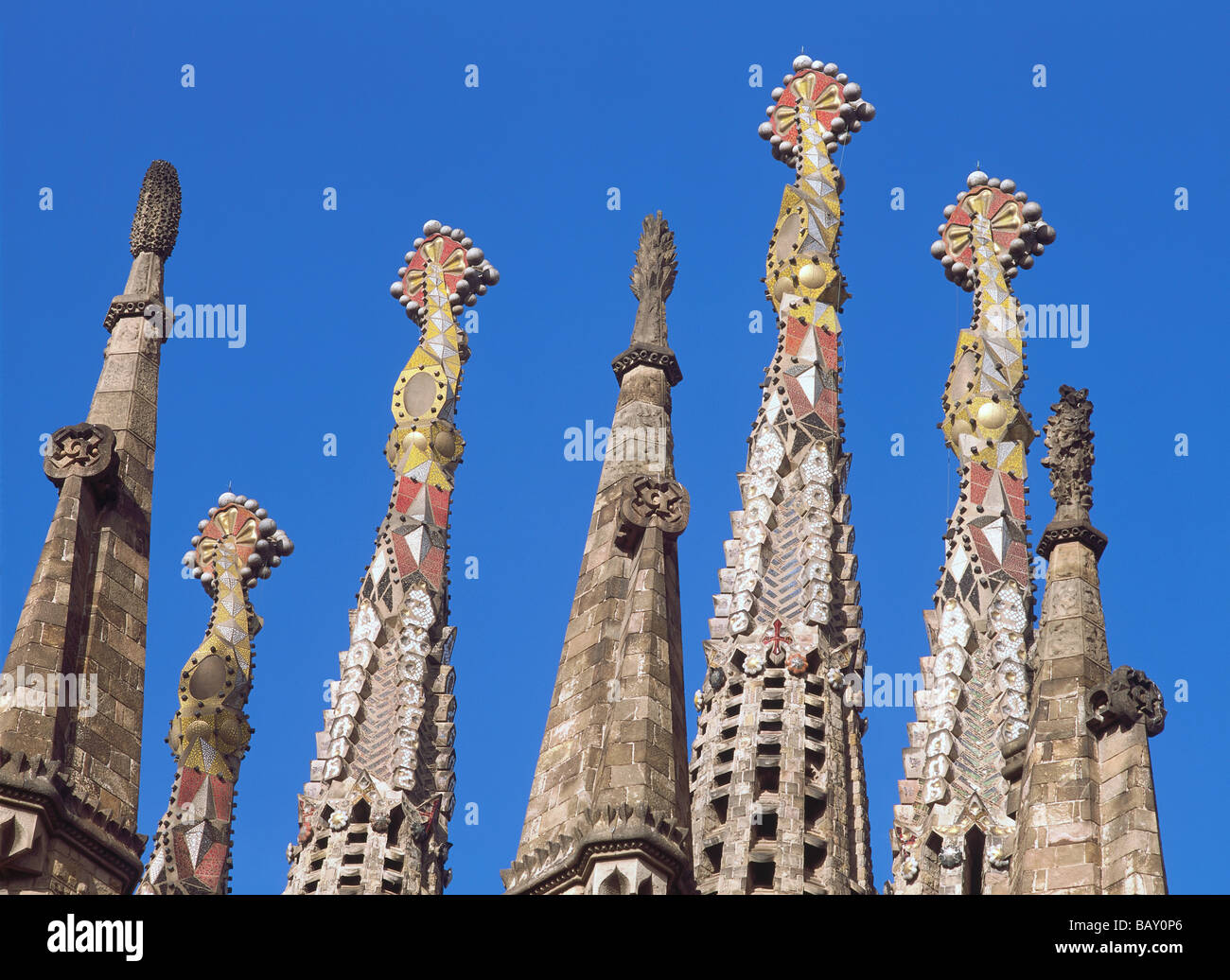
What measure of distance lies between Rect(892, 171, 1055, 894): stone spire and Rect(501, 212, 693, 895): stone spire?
8.96 meters

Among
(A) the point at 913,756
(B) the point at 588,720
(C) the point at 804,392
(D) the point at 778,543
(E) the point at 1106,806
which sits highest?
(C) the point at 804,392

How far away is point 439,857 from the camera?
4538 cm

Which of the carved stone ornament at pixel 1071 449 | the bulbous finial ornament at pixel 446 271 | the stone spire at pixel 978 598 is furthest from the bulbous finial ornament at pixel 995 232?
the carved stone ornament at pixel 1071 449

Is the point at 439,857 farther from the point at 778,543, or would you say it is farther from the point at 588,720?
the point at 588,720

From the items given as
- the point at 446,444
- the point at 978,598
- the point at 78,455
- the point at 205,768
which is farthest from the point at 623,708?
the point at 446,444

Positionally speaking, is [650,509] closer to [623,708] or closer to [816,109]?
[623,708]

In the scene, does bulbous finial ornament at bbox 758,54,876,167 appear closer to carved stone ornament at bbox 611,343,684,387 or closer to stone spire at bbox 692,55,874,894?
stone spire at bbox 692,55,874,894

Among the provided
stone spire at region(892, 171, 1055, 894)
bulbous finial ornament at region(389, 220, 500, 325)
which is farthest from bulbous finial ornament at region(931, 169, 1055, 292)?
bulbous finial ornament at region(389, 220, 500, 325)

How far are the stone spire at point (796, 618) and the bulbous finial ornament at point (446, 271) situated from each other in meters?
6.51

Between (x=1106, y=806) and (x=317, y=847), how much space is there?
20226 mm

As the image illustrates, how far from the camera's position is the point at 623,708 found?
3048cm

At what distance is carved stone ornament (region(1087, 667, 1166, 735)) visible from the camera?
27984 mm

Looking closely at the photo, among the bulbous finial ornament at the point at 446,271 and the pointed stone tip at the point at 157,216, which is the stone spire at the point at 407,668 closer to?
the bulbous finial ornament at the point at 446,271

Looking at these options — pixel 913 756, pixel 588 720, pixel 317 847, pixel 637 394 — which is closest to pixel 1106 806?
pixel 588 720
